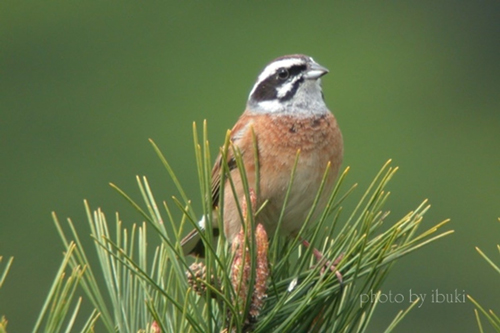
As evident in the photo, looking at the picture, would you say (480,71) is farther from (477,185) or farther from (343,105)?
(343,105)

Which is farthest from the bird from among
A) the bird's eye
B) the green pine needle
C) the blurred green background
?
the blurred green background

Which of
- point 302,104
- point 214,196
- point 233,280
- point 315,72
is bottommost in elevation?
point 214,196

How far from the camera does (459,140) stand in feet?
51.8

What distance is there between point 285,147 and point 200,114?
29.5ft

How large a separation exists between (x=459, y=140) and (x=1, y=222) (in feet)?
21.2

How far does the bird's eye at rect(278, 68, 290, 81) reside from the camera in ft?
14.3

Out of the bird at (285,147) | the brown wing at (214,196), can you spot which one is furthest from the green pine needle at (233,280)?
the brown wing at (214,196)

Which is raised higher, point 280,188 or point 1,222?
point 280,188

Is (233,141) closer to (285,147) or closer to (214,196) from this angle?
(214,196)

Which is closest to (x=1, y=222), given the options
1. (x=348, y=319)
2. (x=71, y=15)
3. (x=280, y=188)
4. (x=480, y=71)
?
(x=71, y=15)

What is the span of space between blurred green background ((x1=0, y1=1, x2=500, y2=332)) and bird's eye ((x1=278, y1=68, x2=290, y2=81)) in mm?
6604

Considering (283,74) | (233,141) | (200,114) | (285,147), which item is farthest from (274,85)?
(200,114)

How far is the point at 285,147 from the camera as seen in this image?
3934 mm

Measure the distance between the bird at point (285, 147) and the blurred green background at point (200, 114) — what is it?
6647 millimetres
